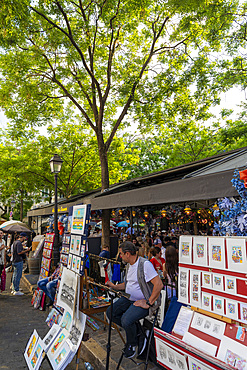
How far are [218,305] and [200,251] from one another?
60 centimetres

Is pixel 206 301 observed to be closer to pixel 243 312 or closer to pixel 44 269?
pixel 243 312

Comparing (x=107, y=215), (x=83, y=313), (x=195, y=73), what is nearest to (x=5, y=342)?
(x=83, y=313)

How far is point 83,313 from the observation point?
13.1 ft

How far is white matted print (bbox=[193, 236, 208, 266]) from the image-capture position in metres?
2.97

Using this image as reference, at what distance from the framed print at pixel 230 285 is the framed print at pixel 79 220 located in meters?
2.52

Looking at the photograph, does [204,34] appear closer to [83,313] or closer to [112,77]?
[112,77]

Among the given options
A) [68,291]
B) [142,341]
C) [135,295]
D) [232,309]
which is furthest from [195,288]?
[68,291]

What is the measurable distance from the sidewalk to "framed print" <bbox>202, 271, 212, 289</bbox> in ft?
6.03

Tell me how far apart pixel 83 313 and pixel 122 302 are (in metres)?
0.66

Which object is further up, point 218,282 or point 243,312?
point 218,282

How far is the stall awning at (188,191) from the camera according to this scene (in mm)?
3250

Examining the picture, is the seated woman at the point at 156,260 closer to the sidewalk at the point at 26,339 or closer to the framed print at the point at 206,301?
the sidewalk at the point at 26,339

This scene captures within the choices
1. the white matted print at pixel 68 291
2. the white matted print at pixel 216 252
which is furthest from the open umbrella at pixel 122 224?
the white matted print at pixel 216 252

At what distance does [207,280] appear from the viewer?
2.90 m
